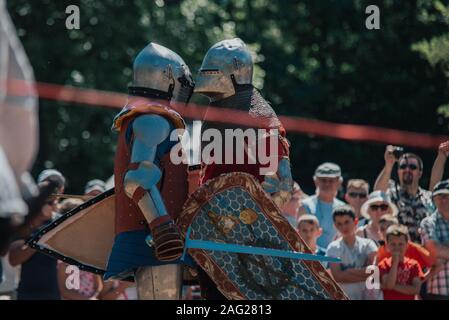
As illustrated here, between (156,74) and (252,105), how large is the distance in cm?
53

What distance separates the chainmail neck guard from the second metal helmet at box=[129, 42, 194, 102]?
0.92 ft

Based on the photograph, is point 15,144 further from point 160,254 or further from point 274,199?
point 274,199

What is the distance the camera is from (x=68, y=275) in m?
9.60

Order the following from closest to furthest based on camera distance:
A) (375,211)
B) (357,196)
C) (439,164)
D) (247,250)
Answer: (247,250)
(439,164)
(375,211)
(357,196)

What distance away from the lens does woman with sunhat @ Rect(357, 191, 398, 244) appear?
9.40 metres

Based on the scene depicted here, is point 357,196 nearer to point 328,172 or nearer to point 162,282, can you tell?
point 328,172

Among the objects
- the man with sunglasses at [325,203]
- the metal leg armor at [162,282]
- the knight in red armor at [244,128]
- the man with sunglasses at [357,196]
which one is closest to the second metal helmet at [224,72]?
the knight in red armor at [244,128]

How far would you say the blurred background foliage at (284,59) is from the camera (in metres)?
17.6

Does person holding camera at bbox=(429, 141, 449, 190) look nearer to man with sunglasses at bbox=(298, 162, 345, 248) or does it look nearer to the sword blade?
man with sunglasses at bbox=(298, 162, 345, 248)

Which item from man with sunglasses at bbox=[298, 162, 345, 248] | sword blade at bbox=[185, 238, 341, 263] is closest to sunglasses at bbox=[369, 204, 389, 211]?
man with sunglasses at bbox=[298, 162, 345, 248]

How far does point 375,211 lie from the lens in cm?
945

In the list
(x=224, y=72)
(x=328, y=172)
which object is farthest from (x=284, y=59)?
(x=224, y=72)

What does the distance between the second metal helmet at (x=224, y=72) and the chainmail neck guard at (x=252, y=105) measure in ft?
0.12
